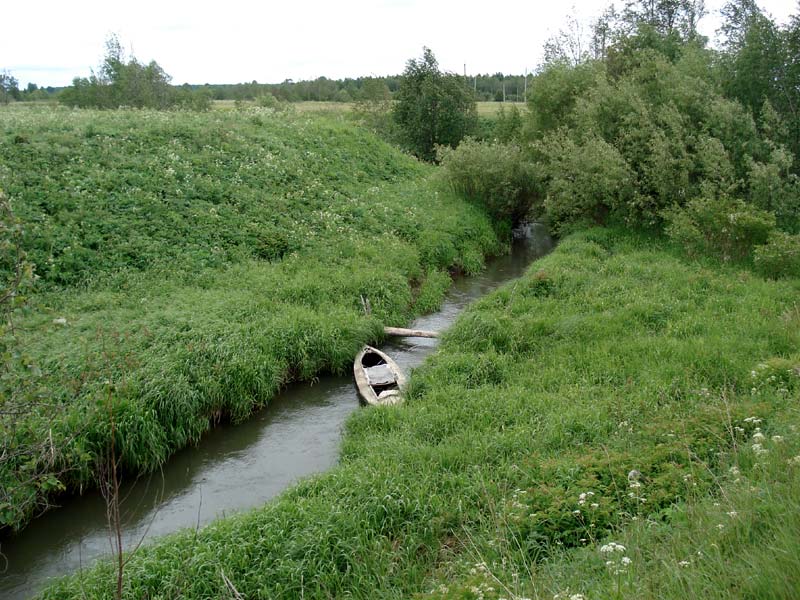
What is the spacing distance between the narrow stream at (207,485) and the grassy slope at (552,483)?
0.86 meters

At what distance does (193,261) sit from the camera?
625 inches

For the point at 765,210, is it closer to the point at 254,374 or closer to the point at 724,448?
the point at 724,448

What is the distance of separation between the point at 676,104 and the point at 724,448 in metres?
15.6

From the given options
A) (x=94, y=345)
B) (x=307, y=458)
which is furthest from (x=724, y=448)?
(x=94, y=345)

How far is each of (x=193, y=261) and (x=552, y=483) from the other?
11.6 meters

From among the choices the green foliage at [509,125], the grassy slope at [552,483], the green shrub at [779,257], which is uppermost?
the green foliage at [509,125]

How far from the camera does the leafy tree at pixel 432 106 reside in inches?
1417

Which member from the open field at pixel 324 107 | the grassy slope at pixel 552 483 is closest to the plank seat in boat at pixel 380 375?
the grassy slope at pixel 552 483

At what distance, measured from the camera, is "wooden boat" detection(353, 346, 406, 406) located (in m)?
11.1

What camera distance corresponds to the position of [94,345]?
36.9 ft

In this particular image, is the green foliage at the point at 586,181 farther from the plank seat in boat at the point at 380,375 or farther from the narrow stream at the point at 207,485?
the plank seat in boat at the point at 380,375

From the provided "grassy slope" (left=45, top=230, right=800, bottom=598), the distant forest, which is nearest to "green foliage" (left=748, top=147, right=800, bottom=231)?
"grassy slope" (left=45, top=230, right=800, bottom=598)

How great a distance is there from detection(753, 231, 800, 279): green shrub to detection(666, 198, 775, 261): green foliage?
23.3 inches

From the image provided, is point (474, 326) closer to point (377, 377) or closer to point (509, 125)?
point (377, 377)
